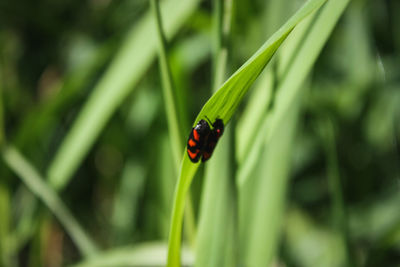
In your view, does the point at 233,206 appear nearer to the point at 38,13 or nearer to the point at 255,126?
the point at 255,126

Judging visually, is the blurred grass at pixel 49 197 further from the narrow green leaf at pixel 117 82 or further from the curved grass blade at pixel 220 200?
the curved grass blade at pixel 220 200

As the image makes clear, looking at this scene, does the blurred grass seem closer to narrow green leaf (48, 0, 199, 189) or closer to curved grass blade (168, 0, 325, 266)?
narrow green leaf (48, 0, 199, 189)

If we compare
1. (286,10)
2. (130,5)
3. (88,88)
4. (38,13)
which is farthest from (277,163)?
(38,13)

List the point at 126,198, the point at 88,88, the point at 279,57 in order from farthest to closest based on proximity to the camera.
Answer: the point at 88,88
the point at 126,198
the point at 279,57

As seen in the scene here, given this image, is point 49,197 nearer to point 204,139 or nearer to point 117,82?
point 117,82

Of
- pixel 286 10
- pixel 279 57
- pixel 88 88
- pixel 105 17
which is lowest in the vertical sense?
pixel 279 57

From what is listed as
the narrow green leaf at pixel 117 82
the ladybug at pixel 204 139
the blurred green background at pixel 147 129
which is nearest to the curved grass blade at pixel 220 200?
the ladybug at pixel 204 139

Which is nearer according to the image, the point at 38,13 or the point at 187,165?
the point at 187,165
